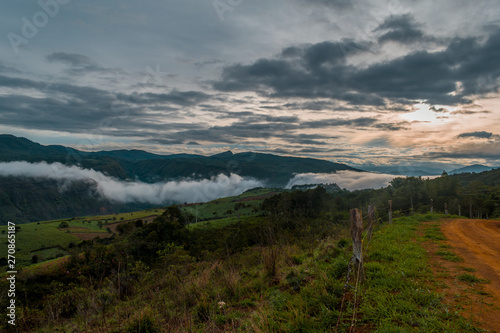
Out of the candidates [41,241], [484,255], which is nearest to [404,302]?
[484,255]

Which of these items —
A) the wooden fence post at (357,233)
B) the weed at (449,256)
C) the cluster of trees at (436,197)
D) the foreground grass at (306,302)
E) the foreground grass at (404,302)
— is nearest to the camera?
the foreground grass at (404,302)

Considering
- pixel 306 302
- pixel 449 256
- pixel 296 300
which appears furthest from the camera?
pixel 449 256

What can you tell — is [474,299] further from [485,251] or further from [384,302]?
[485,251]

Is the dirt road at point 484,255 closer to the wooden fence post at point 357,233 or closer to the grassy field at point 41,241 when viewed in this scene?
the wooden fence post at point 357,233

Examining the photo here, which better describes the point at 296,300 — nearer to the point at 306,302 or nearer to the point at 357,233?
the point at 306,302

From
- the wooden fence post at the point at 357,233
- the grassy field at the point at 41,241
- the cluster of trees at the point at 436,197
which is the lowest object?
the grassy field at the point at 41,241

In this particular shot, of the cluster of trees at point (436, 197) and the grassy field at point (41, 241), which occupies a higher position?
the cluster of trees at point (436, 197)

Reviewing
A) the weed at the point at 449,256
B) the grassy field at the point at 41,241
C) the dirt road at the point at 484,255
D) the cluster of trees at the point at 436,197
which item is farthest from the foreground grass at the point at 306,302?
the grassy field at the point at 41,241

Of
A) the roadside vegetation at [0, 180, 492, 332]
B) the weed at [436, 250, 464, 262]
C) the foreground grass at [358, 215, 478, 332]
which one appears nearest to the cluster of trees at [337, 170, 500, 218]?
the weed at [436, 250, 464, 262]

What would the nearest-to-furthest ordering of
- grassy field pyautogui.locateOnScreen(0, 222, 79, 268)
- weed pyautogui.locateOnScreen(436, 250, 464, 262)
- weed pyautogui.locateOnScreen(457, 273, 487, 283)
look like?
weed pyautogui.locateOnScreen(457, 273, 487, 283), weed pyautogui.locateOnScreen(436, 250, 464, 262), grassy field pyautogui.locateOnScreen(0, 222, 79, 268)

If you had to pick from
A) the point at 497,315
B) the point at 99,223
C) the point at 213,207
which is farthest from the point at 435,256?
the point at 99,223

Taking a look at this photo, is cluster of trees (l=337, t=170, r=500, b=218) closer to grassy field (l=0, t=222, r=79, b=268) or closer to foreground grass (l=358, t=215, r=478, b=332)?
foreground grass (l=358, t=215, r=478, b=332)

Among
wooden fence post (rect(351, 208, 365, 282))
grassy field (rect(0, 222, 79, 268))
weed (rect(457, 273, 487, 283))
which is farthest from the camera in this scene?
grassy field (rect(0, 222, 79, 268))

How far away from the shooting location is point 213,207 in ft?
422
